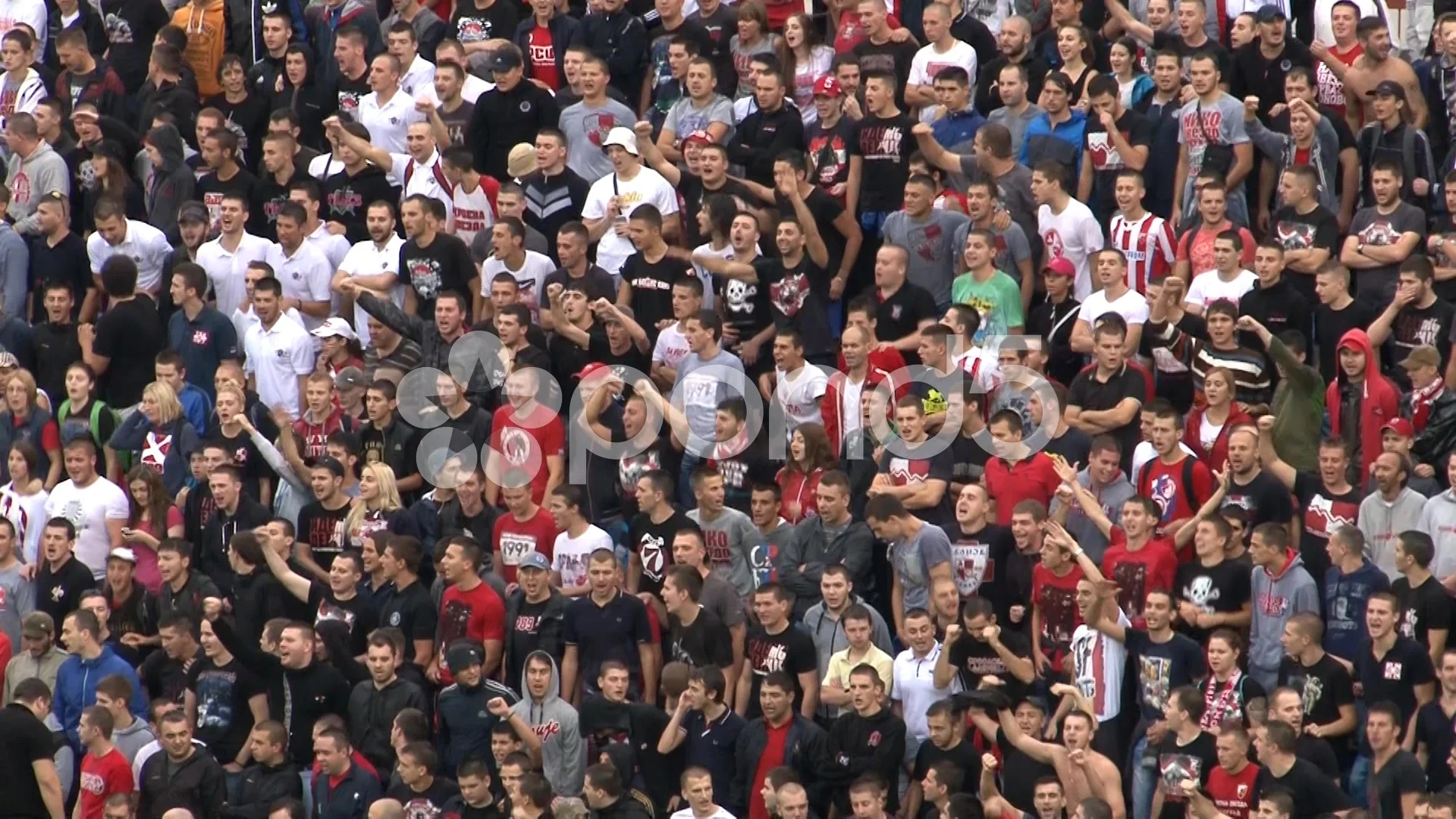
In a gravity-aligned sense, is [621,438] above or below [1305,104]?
below

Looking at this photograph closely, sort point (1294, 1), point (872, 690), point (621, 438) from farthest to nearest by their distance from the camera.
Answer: point (1294, 1) < point (621, 438) < point (872, 690)

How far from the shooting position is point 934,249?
60.6 feet

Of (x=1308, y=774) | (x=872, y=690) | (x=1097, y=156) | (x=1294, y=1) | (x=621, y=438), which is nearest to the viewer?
(x=1308, y=774)

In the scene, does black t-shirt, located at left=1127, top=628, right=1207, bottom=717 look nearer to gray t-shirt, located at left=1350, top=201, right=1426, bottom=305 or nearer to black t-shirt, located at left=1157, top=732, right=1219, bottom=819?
black t-shirt, located at left=1157, top=732, right=1219, bottom=819

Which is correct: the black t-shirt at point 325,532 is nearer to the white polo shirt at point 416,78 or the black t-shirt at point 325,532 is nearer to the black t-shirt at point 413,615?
the black t-shirt at point 413,615

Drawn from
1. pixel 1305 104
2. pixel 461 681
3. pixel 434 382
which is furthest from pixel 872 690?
pixel 1305 104

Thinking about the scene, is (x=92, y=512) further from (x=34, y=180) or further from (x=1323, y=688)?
(x=1323, y=688)

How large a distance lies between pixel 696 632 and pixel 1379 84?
6.09 m

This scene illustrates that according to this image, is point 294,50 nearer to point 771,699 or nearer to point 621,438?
point 621,438

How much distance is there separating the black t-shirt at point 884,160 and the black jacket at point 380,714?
16.0 feet

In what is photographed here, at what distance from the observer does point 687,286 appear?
18.0m

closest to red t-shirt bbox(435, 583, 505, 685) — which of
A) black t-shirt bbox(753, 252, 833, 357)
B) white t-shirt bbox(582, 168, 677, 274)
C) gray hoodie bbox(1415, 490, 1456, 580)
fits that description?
black t-shirt bbox(753, 252, 833, 357)

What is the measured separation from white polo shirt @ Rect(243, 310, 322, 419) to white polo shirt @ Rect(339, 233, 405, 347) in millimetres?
406

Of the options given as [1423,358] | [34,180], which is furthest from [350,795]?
[1423,358]
